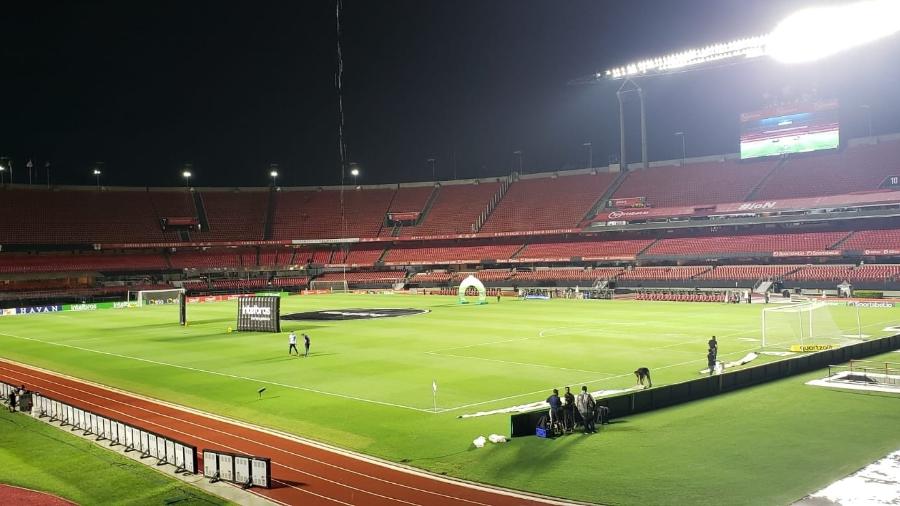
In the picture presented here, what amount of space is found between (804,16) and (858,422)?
3744 centimetres

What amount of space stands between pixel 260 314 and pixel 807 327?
106ft

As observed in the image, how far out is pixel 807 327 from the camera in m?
37.6

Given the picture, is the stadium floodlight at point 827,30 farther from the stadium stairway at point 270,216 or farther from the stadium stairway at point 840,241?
the stadium stairway at point 270,216

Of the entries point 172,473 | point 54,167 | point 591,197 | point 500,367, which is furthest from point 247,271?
point 172,473

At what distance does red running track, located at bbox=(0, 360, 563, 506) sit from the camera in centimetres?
1380

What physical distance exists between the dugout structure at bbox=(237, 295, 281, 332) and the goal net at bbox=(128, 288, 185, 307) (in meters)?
34.8

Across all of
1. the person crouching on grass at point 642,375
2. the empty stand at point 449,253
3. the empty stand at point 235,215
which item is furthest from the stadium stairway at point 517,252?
the person crouching on grass at point 642,375

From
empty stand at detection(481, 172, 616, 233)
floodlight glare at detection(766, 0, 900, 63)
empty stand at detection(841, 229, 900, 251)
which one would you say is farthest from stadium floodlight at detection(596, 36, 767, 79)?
empty stand at detection(841, 229, 900, 251)

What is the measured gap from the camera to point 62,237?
87.9m

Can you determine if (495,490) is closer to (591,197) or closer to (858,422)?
(858,422)

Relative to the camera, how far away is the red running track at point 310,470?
13797 mm

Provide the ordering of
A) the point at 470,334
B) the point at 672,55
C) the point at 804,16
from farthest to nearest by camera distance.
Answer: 1. the point at 672,55
2. the point at 804,16
3. the point at 470,334

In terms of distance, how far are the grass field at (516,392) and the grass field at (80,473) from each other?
14.5 feet

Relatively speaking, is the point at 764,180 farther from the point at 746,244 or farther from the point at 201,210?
the point at 201,210
